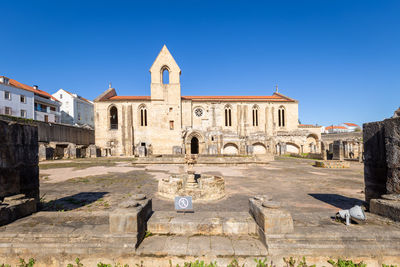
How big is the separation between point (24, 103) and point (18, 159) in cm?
3914

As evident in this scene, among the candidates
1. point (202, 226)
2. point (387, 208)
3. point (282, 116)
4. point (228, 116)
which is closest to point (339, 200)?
point (387, 208)

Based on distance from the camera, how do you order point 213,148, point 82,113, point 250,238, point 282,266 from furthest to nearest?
point 82,113
point 213,148
point 250,238
point 282,266

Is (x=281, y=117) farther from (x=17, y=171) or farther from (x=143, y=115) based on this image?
(x=17, y=171)

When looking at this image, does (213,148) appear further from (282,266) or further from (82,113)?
(82,113)

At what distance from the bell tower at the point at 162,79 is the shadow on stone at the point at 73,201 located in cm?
2416

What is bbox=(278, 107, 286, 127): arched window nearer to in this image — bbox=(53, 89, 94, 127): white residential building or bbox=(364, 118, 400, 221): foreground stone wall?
bbox=(364, 118, 400, 221): foreground stone wall

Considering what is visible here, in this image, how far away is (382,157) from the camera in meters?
3.65

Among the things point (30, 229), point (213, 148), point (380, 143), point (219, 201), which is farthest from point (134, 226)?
point (213, 148)

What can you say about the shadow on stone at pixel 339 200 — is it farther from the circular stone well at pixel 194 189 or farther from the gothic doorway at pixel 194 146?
the gothic doorway at pixel 194 146

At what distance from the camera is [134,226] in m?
2.81

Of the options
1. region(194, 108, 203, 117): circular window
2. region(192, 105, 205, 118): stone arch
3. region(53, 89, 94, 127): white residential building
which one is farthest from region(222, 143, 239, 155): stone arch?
region(53, 89, 94, 127): white residential building

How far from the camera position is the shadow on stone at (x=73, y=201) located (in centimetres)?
527

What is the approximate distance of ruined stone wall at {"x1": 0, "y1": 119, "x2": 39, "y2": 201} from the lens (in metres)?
3.63

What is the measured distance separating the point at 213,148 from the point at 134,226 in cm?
2220
